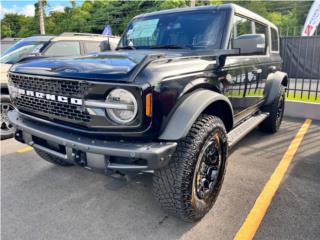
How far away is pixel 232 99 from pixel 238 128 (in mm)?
557

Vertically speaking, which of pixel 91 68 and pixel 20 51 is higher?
pixel 20 51

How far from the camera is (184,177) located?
222cm

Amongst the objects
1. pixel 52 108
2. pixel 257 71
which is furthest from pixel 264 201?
pixel 52 108

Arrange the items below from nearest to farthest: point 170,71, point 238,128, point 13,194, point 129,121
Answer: point 129,121, point 170,71, point 13,194, point 238,128

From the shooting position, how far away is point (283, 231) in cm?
241

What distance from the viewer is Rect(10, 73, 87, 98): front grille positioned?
2.17m

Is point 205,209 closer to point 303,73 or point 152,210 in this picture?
point 152,210

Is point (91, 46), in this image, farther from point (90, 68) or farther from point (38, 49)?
point (90, 68)

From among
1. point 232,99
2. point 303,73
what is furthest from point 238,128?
point 303,73

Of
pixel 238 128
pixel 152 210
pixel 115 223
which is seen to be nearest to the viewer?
pixel 115 223

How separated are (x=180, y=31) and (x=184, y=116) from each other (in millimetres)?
1543

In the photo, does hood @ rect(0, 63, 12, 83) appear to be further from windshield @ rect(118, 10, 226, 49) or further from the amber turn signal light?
the amber turn signal light

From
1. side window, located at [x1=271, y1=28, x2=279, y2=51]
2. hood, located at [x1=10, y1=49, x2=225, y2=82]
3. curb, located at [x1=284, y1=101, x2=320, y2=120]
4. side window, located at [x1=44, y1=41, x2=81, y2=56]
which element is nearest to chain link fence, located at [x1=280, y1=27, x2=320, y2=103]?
curb, located at [x1=284, y1=101, x2=320, y2=120]

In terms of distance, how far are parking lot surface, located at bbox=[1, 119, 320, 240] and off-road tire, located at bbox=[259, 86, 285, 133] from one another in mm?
931
